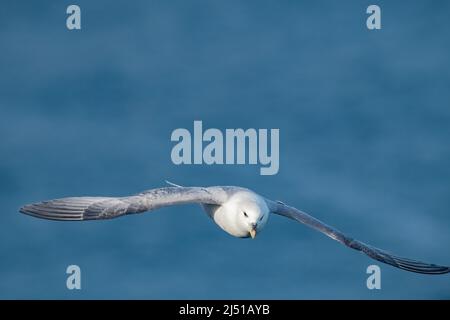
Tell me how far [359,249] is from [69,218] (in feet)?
27.2

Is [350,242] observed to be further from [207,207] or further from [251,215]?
[251,215]

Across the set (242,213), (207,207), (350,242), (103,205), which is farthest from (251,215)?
(350,242)

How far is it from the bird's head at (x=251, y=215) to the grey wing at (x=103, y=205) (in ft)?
4.54

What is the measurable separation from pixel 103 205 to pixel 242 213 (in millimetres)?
3376

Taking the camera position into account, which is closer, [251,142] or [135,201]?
[135,201]

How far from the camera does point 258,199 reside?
3422 centimetres

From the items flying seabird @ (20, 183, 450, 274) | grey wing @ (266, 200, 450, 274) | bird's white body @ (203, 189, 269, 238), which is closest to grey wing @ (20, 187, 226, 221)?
flying seabird @ (20, 183, 450, 274)

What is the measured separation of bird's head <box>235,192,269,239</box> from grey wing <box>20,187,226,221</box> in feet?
4.54

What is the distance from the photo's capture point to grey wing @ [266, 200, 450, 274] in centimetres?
3626

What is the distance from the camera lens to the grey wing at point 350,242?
3626 centimetres

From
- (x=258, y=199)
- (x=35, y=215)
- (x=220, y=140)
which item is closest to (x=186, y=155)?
(x=220, y=140)

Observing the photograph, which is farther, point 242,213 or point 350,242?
point 350,242

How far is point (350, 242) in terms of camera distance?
1438 inches

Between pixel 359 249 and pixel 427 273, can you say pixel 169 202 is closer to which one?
pixel 359 249
